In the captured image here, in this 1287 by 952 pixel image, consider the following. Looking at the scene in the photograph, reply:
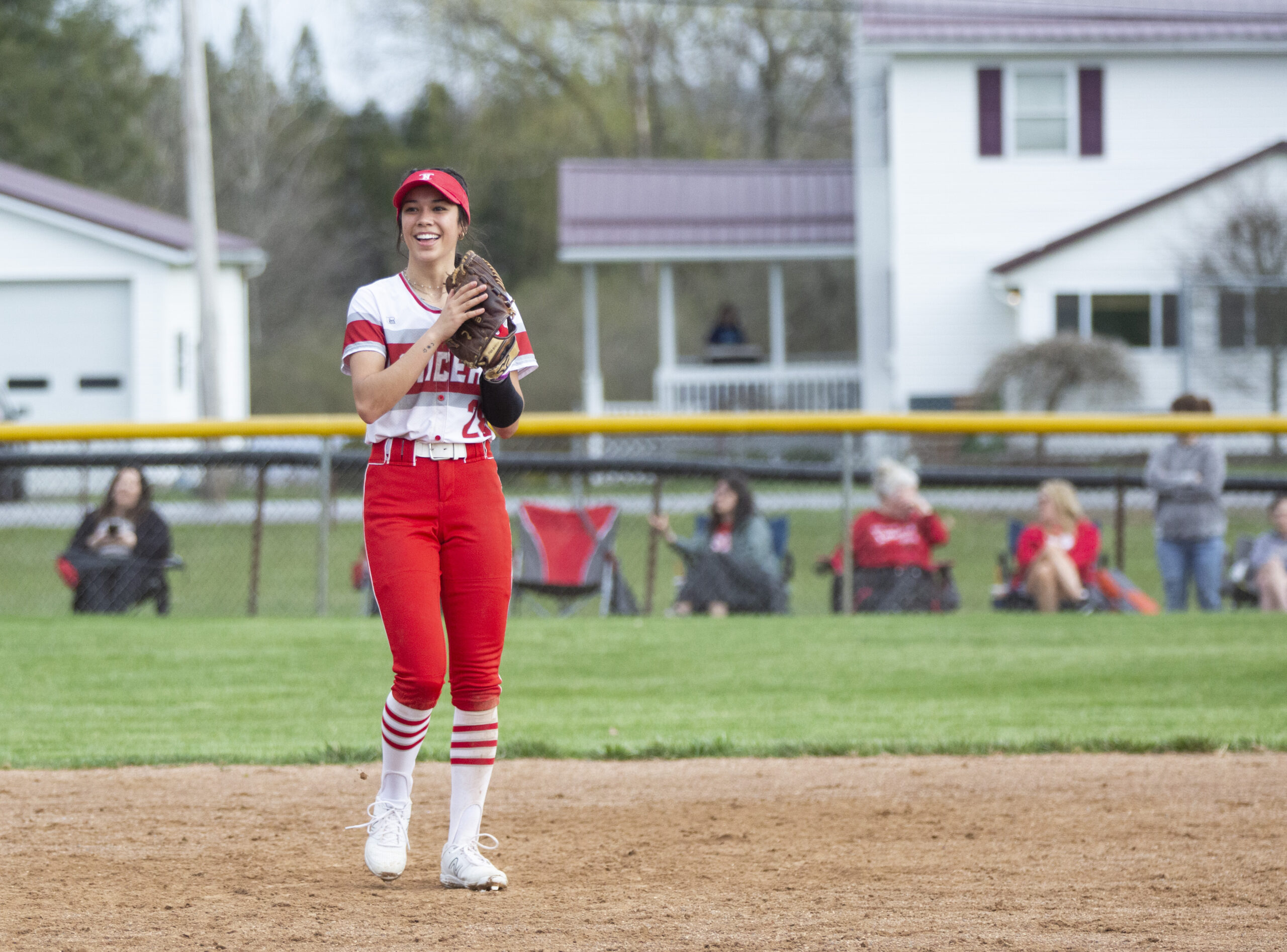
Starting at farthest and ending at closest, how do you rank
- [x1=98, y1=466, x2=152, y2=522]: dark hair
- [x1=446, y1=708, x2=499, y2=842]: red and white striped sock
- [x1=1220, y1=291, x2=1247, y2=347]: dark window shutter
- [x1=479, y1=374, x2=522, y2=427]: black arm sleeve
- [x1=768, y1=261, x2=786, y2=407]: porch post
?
[x1=768, y1=261, x2=786, y2=407]: porch post
[x1=1220, y1=291, x2=1247, y2=347]: dark window shutter
[x1=98, y1=466, x2=152, y2=522]: dark hair
[x1=446, y1=708, x2=499, y2=842]: red and white striped sock
[x1=479, y1=374, x2=522, y2=427]: black arm sleeve

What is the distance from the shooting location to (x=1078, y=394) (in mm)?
21062

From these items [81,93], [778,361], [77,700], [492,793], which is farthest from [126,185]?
[492,793]

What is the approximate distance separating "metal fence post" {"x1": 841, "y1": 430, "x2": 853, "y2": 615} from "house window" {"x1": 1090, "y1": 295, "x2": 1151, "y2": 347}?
1344cm

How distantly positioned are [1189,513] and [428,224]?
25.0 ft

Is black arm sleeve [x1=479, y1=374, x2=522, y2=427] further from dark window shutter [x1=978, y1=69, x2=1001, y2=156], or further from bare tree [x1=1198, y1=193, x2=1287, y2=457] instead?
dark window shutter [x1=978, y1=69, x2=1001, y2=156]

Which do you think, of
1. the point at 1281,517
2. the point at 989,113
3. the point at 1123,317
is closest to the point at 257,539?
the point at 1281,517

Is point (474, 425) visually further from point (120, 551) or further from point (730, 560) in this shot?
point (120, 551)

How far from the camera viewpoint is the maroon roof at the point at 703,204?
24969 millimetres

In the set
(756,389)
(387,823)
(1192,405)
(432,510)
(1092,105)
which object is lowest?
(387,823)

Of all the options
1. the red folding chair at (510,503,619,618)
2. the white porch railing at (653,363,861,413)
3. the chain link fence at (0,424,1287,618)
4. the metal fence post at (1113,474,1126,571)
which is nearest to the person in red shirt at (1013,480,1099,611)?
the metal fence post at (1113,474,1126,571)

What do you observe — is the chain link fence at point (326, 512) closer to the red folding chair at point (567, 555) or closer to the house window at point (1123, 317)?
the red folding chair at point (567, 555)

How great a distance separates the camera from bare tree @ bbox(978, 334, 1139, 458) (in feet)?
68.2

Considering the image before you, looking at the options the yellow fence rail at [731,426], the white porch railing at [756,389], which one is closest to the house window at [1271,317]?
the white porch railing at [756,389]

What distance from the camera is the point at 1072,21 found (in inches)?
928
